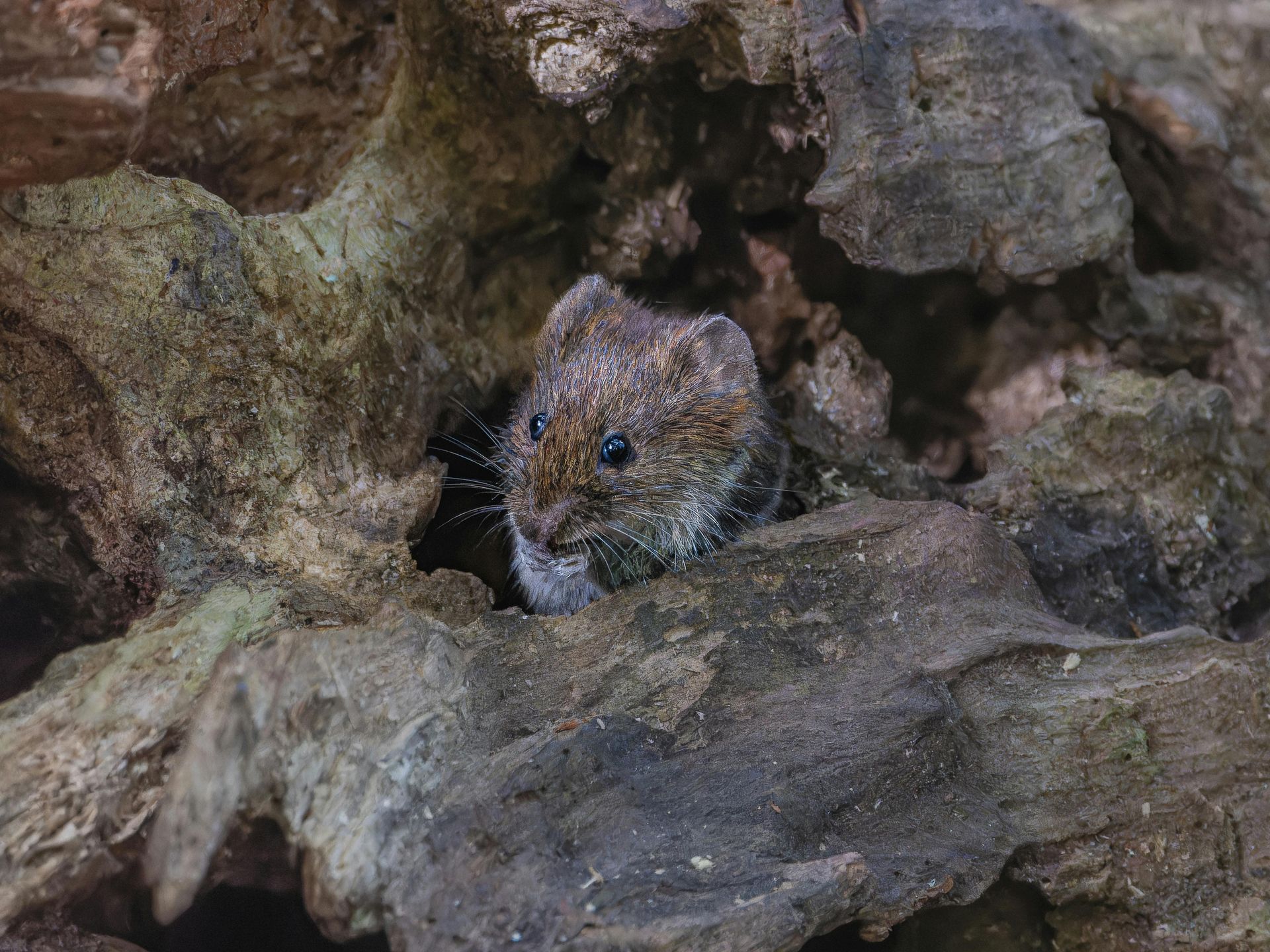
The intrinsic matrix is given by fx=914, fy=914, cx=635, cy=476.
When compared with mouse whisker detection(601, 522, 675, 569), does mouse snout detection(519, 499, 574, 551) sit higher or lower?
higher

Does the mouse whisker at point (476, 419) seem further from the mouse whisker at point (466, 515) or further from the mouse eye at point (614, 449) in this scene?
the mouse eye at point (614, 449)

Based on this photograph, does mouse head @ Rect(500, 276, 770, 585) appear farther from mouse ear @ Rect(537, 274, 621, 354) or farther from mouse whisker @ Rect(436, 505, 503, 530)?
mouse whisker @ Rect(436, 505, 503, 530)

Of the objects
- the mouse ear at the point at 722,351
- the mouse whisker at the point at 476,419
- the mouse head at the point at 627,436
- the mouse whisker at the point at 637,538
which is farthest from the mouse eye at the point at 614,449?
the mouse whisker at the point at 476,419

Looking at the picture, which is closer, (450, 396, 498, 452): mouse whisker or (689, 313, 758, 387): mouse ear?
(689, 313, 758, 387): mouse ear

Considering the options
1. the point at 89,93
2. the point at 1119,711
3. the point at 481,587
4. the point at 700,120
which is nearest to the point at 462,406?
the point at 481,587

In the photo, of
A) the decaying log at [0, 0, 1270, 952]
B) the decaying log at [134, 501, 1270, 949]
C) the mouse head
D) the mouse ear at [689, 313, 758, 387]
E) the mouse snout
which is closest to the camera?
the decaying log at [134, 501, 1270, 949]

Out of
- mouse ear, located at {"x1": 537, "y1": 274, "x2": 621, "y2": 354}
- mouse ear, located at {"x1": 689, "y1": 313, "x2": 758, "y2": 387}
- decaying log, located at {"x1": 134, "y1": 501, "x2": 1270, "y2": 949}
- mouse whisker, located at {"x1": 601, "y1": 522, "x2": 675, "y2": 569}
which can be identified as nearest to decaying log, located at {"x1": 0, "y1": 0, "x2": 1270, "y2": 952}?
decaying log, located at {"x1": 134, "y1": 501, "x2": 1270, "y2": 949}

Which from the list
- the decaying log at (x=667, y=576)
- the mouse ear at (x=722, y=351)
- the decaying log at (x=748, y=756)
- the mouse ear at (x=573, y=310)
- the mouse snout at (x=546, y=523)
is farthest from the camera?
the mouse ear at (x=573, y=310)
